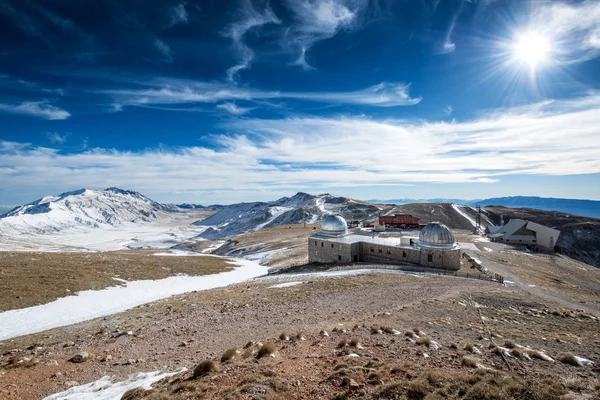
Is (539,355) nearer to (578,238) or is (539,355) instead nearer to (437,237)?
(437,237)

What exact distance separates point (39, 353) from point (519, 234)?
9469 centimetres

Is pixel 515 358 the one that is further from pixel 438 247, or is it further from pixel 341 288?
pixel 438 247

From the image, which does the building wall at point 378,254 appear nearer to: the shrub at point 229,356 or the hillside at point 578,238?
the shrub at point 229,356

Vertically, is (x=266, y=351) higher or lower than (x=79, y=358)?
higher

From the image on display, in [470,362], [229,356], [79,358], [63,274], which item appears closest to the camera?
[470,362]

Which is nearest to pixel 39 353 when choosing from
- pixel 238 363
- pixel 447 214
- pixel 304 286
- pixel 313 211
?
pixel 238 363

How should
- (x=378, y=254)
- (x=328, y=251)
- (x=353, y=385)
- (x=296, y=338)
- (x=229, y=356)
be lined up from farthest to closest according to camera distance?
(x=328, y=251), (x=378, y=254), (x=296, y=338), (x=229, y=356), (x=353, y=385)

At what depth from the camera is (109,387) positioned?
986cm

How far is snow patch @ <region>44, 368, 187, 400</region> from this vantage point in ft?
30.6

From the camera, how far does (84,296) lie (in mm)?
24281

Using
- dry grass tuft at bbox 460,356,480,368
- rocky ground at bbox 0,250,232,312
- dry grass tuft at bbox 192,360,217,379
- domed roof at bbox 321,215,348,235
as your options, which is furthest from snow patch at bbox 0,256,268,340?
dry grass tuft at bbox 460,356,480,368

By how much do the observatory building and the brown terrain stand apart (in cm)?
1131

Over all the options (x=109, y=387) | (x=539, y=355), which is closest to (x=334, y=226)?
(x=539, y=355)

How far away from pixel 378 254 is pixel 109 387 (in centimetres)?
3477
